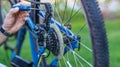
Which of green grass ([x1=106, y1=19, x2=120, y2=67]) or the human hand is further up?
the human hand

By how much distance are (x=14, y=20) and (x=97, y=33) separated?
87cm

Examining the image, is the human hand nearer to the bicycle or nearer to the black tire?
the bicycle

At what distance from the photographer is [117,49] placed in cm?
800

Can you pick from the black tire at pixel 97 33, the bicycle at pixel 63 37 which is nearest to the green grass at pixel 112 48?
the bicycle at pixel 63 37

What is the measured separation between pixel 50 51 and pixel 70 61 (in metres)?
0.17

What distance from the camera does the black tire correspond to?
3.91m

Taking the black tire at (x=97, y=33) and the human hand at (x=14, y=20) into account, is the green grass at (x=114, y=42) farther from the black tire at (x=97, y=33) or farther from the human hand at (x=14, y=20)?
the black tire at (x=97, y=33)

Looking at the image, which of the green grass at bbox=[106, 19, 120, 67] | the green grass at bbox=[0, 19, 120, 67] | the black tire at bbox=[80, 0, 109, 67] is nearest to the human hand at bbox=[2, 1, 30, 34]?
the green grass at bbox=[0, 19, 120, 67]

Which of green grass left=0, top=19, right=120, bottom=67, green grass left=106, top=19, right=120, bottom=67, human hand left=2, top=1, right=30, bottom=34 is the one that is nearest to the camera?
human hand left=2, top=1, right=30, bottom=34

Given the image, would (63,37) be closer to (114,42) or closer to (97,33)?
(97,33)

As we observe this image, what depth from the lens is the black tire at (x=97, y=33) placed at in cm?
391

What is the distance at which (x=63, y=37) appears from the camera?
169 inches

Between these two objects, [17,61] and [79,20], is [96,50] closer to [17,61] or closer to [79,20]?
[17,61]

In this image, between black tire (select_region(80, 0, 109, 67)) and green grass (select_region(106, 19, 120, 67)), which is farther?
green grass (select_region(106, 19, 120, 67))
